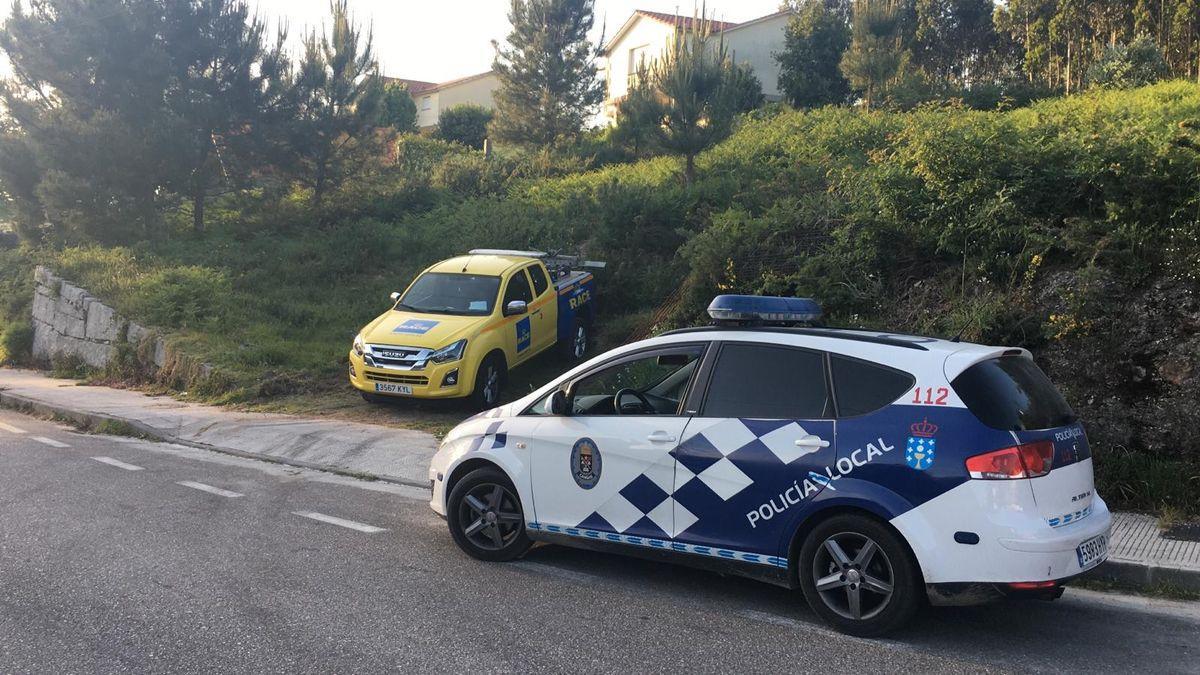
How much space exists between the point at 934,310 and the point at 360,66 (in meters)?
18.7

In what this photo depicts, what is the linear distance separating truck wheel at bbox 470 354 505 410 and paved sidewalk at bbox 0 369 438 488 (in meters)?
1.21

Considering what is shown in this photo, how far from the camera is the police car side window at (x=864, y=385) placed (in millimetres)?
4902

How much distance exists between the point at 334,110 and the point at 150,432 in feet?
45.5

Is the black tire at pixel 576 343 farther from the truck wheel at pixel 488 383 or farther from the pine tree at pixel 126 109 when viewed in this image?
the pine tree at pixel 126 109

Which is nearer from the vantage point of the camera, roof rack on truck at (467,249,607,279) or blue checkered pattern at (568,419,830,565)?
blue checkered pattern at (568,419,830,565)

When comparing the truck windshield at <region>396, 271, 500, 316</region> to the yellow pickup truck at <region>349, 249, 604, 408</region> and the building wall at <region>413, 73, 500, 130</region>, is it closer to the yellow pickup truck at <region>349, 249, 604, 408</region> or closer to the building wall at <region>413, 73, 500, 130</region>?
the yellow pickup truck at <region>349, 249, 604, 408</region>

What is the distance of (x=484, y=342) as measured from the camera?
1191cm

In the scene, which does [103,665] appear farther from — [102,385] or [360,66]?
[360,66]

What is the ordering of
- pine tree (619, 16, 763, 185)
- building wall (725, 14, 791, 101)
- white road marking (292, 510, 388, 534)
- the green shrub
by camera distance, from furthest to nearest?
building wall (725, 14, 791, 101), the green shrub, pine tree (619, 16, 763, 185), white road marking (292, 510, 388, 534)

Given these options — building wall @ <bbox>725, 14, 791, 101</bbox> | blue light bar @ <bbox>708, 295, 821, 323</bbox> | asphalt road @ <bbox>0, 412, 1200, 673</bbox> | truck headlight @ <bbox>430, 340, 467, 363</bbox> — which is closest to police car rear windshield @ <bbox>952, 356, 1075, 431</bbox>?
asphalt road @ <bbox>0, 412, 1200, 673</bbox>

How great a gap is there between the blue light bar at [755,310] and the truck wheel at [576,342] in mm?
8404

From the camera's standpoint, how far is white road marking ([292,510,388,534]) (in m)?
7.18

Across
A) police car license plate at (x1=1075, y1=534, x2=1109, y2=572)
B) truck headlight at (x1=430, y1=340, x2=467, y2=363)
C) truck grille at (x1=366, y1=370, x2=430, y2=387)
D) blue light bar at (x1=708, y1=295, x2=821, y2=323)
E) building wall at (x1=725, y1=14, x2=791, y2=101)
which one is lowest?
police car license plate at (x1=1075, y1=534, x2=1109, y2=572)

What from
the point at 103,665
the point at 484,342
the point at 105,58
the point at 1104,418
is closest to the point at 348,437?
the point at 484,342
